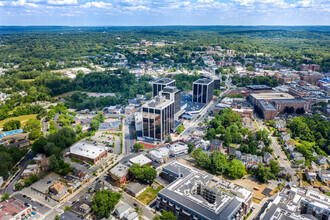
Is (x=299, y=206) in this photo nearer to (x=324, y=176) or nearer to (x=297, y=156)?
(x=324, y=176)

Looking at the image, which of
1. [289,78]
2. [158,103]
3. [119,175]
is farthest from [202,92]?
[119,175]

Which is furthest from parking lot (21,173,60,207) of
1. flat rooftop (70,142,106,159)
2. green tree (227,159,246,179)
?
green tree (227,159,246,179)

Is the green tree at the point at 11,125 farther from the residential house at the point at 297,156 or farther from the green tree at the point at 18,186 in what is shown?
the residential house at the point at 297,156

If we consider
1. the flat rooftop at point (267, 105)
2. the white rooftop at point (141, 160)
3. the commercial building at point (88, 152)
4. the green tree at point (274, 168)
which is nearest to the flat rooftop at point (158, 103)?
the white rooftop at point (141, 160)

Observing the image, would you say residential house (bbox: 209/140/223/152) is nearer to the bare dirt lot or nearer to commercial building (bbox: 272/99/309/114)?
the bare dirt lot

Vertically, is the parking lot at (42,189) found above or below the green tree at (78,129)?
below
